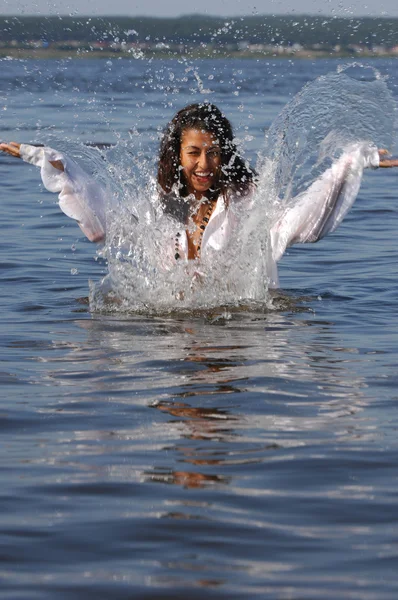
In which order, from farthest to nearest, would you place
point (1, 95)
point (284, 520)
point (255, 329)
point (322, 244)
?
point (1, 95) < point (322, 244) < point (255, 329) < point (284, 520)

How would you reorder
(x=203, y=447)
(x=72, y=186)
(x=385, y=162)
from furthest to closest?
(x=72, y=186), (x=385, y=162), (x=203, y=447)

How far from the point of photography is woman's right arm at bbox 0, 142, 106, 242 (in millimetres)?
7922

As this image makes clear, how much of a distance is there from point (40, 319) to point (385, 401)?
3.15 m

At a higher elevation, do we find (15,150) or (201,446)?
(15,150)

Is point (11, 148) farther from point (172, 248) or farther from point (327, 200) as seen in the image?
point (327, 200)

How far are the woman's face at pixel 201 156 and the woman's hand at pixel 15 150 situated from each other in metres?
0.85

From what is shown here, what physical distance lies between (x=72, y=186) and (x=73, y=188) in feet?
0.05

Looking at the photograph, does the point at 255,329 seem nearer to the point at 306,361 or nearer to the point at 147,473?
the point at 306,361

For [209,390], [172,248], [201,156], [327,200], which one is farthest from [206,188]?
[209,390]

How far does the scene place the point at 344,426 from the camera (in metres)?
5.52

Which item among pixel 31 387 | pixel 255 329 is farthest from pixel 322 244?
pixel 31 387

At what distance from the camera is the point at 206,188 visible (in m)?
8.23

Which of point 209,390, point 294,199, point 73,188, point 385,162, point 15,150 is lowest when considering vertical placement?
point 209,390

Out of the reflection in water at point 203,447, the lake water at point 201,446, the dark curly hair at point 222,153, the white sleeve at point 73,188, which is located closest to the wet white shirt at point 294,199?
the white sleeve at point 73,188
